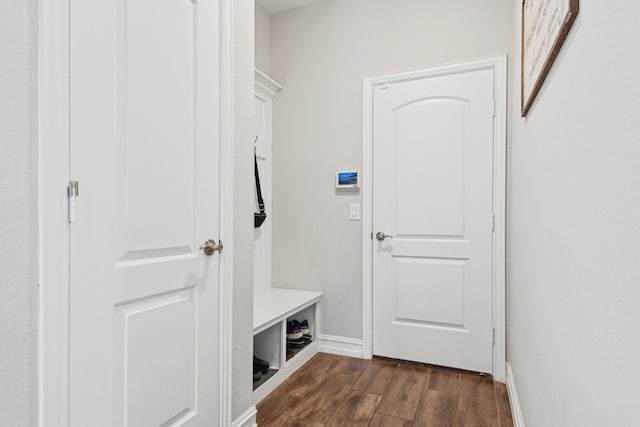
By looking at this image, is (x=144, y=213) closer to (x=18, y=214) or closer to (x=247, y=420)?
(x=18, y=214)

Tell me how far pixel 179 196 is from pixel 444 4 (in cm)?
236

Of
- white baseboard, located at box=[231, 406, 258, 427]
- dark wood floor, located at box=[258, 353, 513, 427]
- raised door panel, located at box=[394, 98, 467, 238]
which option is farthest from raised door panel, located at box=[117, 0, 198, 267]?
raised door panel, located at box=[394, 98, 467, 238]

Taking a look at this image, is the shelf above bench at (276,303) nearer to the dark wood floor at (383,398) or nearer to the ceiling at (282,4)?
the dark wood floor at (383,398)

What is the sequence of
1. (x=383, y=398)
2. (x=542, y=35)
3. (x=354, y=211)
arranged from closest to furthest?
(x=542, y=35) < (x=383, y=398) < (x=354, y=211)

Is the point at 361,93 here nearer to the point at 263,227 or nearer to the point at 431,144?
the point at 431,144

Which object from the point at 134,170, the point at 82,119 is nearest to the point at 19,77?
the point at 82,119

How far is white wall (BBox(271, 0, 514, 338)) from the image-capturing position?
2.73 m

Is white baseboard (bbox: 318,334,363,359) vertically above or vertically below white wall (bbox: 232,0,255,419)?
below

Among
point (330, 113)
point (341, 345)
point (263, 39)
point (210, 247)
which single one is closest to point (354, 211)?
point (330, 113)

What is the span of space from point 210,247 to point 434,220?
1.69 metres

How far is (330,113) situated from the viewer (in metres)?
2.98

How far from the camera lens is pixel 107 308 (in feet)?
3.74

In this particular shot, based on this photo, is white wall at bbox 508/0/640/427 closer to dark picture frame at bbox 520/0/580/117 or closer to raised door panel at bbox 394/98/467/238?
dark picture frame at bbox 520/0/580/117

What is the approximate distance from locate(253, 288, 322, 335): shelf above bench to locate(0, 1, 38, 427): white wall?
49.9 inches
